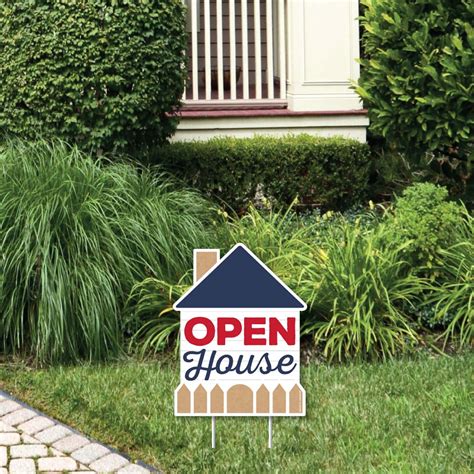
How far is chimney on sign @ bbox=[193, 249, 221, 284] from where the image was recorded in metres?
4.16

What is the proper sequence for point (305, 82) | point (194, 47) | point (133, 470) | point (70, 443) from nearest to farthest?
point (133, 470) < point (70, 443) < point (194, 47) < point (305, 82)

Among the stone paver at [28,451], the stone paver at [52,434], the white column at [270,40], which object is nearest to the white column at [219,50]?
the white column at [270,40]

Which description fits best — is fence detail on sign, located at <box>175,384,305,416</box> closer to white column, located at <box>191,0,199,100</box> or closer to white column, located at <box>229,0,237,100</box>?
white column, located at <box>191,0,199,100</box>

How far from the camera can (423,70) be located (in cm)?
735

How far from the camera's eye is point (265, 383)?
13.7ft

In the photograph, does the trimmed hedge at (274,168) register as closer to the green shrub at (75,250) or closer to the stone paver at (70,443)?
the green shrub at (75,250)

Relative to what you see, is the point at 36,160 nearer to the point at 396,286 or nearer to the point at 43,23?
the point at 43,23

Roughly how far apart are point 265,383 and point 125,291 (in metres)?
2.27

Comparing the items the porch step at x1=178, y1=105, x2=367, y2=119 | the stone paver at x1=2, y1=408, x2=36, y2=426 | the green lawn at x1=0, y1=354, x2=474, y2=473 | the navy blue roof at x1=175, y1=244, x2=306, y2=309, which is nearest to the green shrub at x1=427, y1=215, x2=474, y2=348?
the green lawn at x1=0, y1=354, x2=474, y2=473

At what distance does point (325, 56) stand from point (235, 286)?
19.9ft

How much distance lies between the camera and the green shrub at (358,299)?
19.6 feet

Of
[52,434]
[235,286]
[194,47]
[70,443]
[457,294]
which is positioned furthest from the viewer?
[194,47]

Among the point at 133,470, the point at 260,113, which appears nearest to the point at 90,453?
the point at 133,470

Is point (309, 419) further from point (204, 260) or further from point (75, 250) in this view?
point (75, 250)
